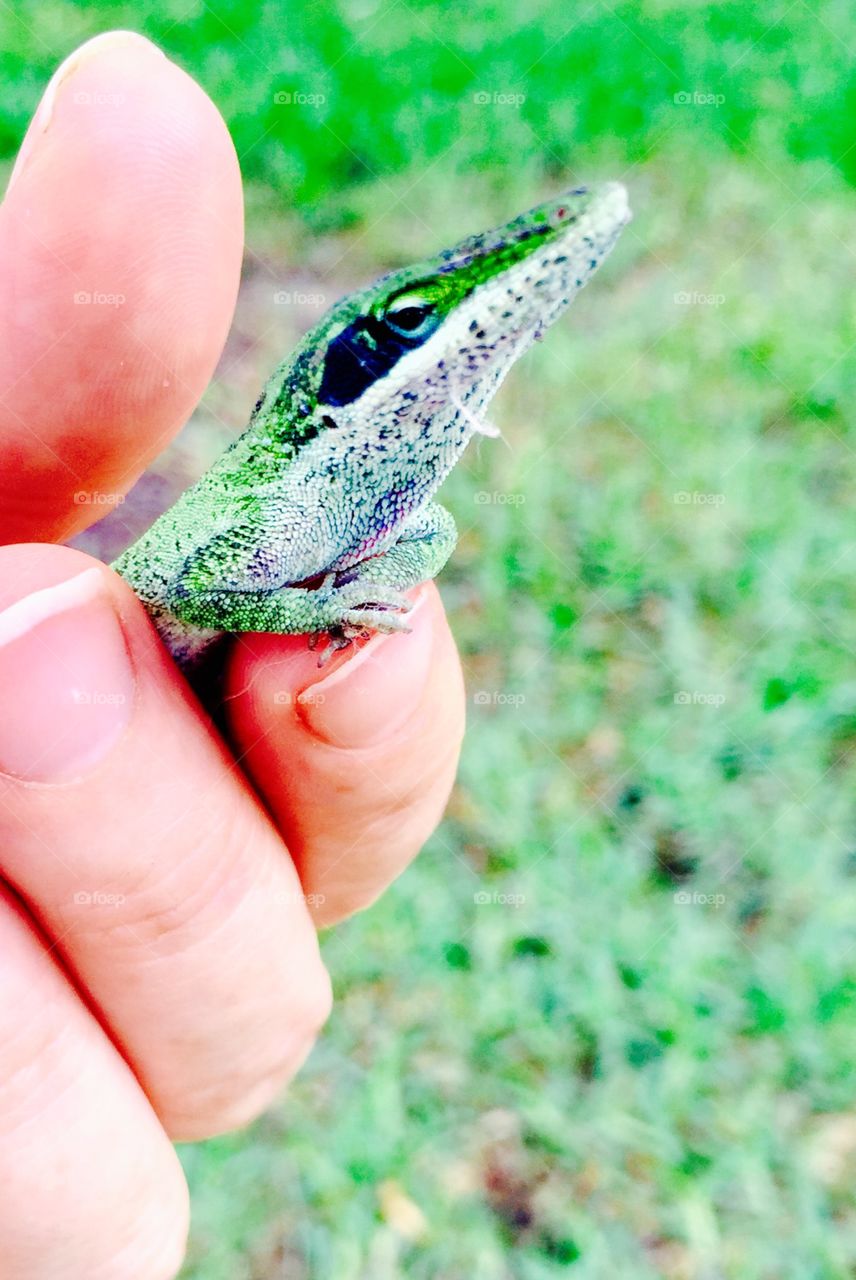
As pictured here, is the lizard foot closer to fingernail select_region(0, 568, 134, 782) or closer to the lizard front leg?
the lizard front leg

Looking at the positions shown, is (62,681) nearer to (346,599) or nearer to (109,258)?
(346,599)

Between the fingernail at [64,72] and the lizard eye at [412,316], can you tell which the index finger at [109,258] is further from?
the lizard eye at [412,316]

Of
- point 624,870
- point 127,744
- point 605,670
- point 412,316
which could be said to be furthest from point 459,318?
point 605,670

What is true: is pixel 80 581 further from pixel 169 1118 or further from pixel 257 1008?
pixel 169 1118

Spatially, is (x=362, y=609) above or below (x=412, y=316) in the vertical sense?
below

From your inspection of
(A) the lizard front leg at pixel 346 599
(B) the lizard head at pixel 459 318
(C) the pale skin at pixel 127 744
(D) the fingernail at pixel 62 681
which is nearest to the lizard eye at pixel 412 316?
(B) the lizard head at pixel 459 318

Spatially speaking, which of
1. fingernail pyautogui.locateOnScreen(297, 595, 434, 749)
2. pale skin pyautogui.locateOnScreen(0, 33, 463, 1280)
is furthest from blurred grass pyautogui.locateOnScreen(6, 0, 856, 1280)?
fingernail pyautogui.locateOnScreen(297, 595, 434, 749)
